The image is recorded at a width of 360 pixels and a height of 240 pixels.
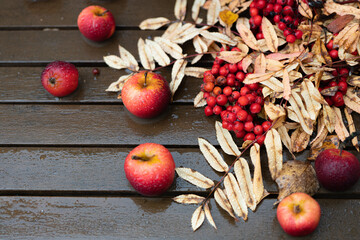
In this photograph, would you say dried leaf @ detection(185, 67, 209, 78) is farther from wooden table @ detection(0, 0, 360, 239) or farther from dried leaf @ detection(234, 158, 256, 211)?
dried leaf @ detection(234, 158, 256, 211)

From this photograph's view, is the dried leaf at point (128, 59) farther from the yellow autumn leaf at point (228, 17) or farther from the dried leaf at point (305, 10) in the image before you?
the dried leaf at point (305, 10)

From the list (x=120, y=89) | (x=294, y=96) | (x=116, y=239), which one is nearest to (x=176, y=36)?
(x=120, y=89)

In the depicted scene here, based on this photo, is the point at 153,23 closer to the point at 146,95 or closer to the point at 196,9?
the point at 196,9

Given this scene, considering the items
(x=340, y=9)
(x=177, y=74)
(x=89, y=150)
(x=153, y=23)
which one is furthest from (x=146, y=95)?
(x=340, y=9)

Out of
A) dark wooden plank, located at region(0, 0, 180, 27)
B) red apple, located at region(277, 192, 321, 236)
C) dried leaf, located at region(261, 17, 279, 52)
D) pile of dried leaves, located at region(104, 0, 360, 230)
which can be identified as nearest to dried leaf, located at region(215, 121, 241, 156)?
pile of dried leaves, located at region(104, 0, 360, 230)

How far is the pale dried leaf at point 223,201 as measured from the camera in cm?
99

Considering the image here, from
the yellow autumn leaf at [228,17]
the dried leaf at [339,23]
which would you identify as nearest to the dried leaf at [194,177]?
the yellow autumn leaf at [228,17]

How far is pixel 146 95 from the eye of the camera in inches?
41.3

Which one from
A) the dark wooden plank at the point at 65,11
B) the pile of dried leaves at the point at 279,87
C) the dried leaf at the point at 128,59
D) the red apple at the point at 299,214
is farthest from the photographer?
the dark wooden plank at the point at 65,11

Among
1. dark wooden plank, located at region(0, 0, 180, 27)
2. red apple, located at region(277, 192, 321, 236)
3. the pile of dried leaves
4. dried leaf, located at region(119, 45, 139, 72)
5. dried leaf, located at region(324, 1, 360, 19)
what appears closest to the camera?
red apple, located at region(277, 192, 321, 236)

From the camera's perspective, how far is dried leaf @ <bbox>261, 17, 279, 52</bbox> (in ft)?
3.65

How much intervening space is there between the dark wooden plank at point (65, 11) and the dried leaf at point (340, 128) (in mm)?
680

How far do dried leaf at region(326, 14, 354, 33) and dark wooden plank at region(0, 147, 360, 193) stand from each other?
430mm

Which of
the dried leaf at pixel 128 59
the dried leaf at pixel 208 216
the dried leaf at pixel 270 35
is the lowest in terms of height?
the dried leaf at pixel 208 216
